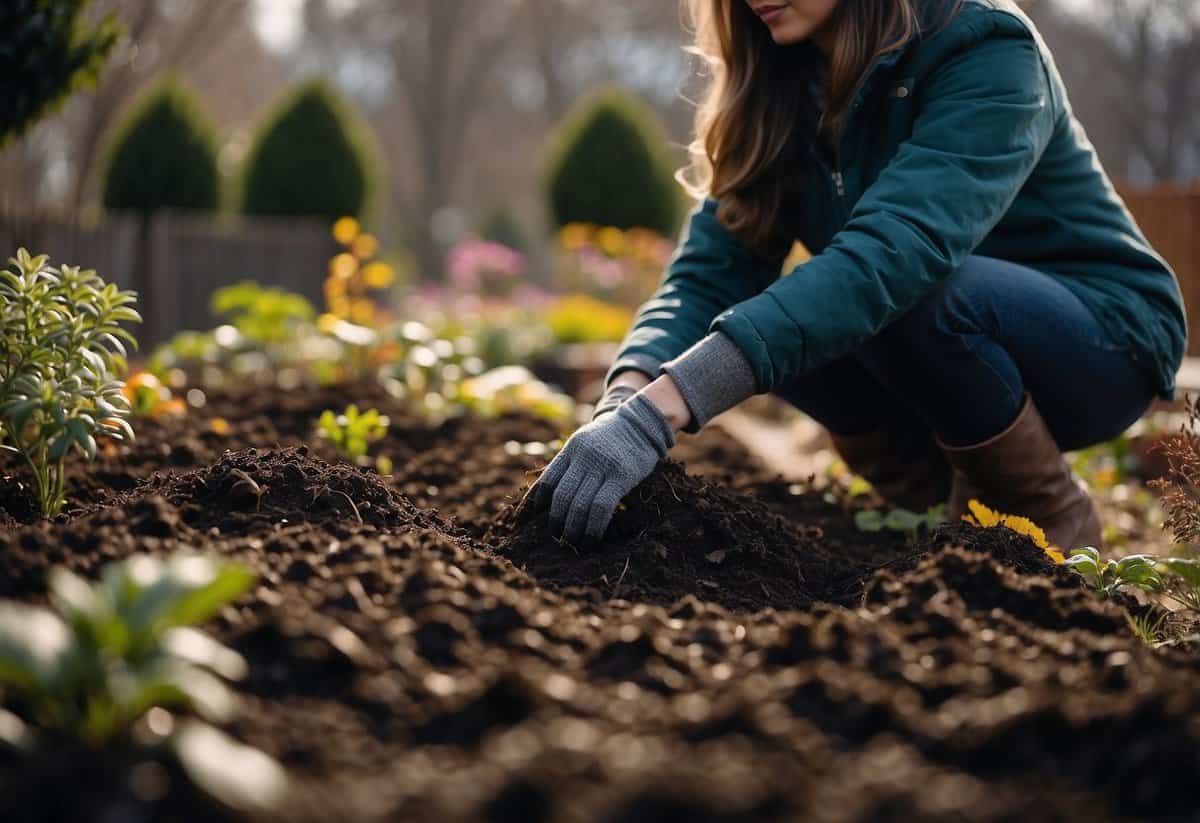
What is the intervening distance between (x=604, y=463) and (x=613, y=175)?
8.74 metres

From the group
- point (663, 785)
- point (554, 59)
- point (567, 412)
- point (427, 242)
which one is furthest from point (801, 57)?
point (554, 59)

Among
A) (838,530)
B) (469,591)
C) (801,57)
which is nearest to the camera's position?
(469,591)

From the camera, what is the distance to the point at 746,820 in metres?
0.89

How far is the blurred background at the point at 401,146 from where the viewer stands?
649cm

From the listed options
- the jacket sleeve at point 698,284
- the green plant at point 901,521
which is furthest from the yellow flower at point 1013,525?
the jacket sleeve at point 698,284

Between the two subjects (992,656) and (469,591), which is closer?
(992,656)

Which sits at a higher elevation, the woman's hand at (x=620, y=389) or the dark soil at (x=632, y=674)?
the woman's hand at (x=620, y=389)

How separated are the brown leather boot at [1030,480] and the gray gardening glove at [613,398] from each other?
74 centimetres

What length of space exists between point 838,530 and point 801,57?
109 centimetres

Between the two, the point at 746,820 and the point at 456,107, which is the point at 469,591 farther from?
the point at 456,107

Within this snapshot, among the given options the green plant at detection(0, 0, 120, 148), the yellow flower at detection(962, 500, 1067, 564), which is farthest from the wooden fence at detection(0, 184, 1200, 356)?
the yellow flower at detection(962, 500, 1067, 564)

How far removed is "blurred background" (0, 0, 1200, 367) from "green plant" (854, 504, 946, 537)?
987 mm

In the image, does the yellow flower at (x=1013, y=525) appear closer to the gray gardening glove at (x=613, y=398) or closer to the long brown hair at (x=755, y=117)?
the gray gardening glove at (x=613, y=398)

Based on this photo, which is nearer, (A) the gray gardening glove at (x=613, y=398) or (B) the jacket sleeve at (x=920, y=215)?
(B) the jacket sleeve at (x=920, y=215)
